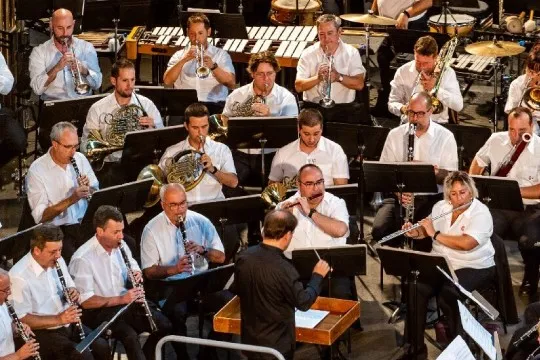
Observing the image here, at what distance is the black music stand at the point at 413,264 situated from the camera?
10.2 metres

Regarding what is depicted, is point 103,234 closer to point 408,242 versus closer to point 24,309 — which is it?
point 24,309

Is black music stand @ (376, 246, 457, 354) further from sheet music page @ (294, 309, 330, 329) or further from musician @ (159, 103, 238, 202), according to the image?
musician @ (159, 103, 238, 202)

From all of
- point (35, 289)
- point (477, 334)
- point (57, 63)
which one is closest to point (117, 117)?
point (57, 63)

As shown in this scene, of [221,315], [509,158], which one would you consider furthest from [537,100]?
[221,315]

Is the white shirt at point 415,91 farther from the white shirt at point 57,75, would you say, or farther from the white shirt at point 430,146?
the white shirt at point 57,75

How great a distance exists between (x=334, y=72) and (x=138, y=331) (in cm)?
380

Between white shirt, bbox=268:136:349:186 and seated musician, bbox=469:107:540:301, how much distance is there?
1.38 m

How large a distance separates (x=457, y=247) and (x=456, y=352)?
288 cm

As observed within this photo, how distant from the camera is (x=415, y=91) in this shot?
1307cm

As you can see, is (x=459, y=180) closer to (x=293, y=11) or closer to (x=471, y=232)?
(x=471, y=232)

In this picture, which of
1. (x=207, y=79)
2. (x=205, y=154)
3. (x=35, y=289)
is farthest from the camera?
(x=207, y=79)

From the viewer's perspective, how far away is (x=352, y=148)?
12297 mm

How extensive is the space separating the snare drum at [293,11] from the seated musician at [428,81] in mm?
2431

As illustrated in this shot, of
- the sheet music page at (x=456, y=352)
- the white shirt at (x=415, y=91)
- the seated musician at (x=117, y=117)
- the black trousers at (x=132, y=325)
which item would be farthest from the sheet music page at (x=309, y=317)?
the white shirt at (x=415, y=91)
